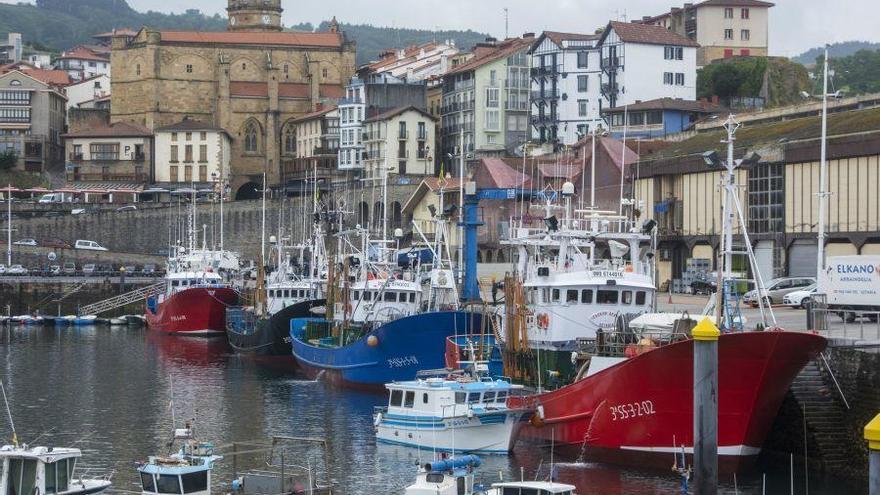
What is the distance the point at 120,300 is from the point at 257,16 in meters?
69.7

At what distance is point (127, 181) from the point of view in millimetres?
141125

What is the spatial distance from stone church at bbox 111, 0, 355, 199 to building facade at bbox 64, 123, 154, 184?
701cm

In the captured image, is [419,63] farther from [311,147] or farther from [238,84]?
[238,84]

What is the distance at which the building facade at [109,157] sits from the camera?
465 ft

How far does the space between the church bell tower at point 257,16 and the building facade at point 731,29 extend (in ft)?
155

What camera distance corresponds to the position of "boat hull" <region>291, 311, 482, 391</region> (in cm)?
5516

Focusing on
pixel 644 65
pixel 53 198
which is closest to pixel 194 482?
pixel 644 65

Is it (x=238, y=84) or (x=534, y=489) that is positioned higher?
(x=238, y=84)

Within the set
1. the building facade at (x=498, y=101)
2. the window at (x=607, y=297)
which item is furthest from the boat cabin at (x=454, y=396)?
the building facade at (x=498, y=101)

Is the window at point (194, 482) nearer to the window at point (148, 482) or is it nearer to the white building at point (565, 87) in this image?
the window at point (148, 482)

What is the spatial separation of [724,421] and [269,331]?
3945 cm

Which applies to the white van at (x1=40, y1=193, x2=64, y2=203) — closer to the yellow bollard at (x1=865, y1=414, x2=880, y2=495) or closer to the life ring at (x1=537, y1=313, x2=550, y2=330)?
the life ring at (x1=537, y1=313, x2=550, y2=330)

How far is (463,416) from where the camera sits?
134ft

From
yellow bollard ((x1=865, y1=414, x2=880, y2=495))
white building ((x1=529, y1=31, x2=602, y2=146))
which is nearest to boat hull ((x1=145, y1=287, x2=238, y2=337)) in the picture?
white building ((x1=529, y1=31, x2=602, y2=146))
